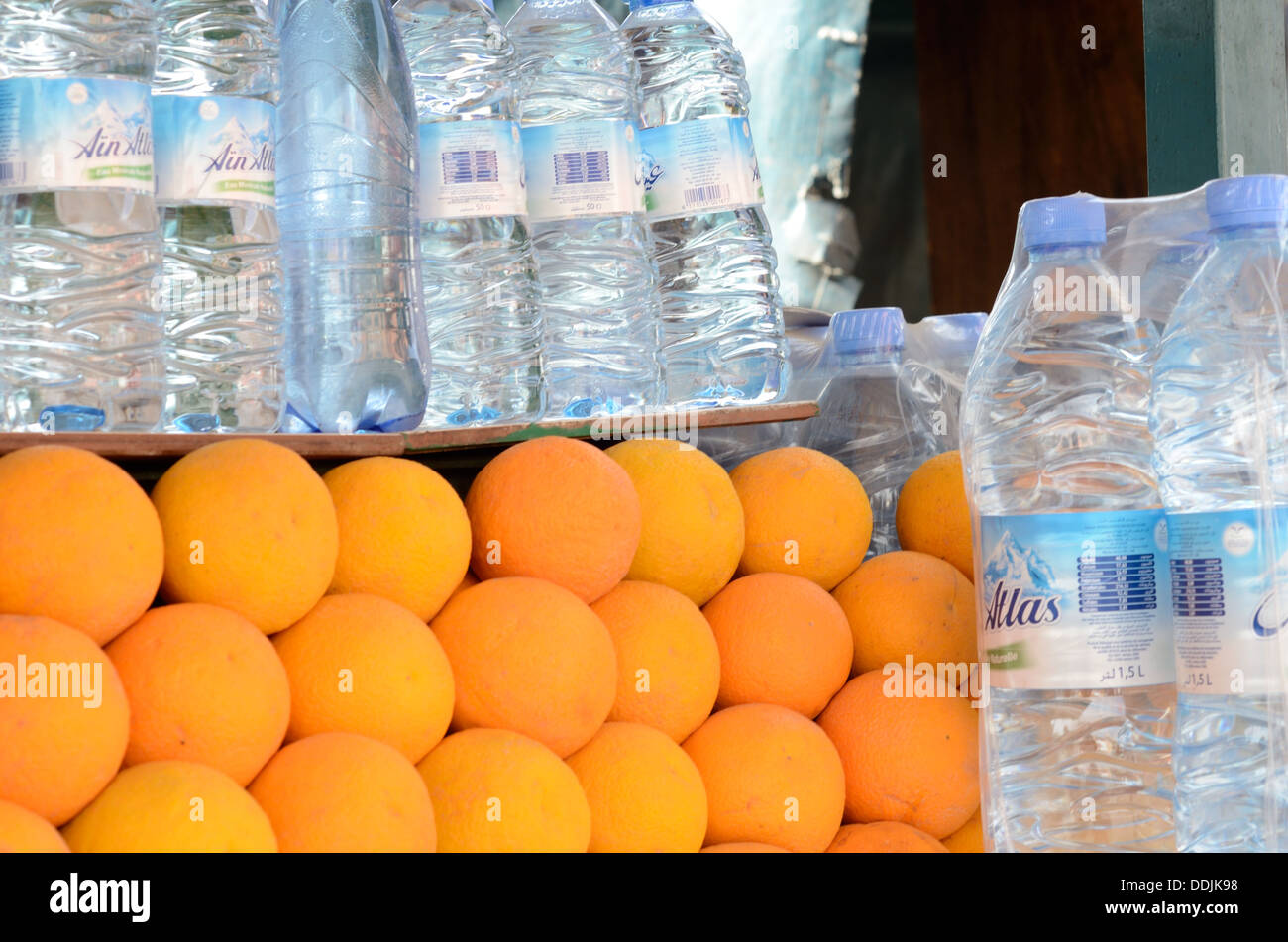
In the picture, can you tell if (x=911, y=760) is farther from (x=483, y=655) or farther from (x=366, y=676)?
(x=366, y=676)

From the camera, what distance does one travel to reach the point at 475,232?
1.55 meters

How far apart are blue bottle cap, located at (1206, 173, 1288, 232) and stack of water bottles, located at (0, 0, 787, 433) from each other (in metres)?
0.53

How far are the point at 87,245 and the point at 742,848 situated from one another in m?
0.82

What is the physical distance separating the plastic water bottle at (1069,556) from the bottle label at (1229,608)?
0.17 ft

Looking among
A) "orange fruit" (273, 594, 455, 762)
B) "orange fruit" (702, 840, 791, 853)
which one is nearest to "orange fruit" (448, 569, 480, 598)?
"orange fruit" (273, 594, 455, 762)

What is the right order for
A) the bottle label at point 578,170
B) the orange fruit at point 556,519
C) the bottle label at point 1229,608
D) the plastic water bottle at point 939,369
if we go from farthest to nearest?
1. the plastic water bottle at point 939,369
2. the bottle label at point 578,170
3. the orange fruit at point 556,519
4. the bottle label at point 1229,608

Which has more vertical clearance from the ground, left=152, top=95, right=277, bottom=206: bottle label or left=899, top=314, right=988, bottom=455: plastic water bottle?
left=152, top=95, right=277, bottom=206: bottle label

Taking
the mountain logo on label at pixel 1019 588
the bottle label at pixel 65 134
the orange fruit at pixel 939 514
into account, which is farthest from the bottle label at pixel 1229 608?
the bottle label at pixel 65 134

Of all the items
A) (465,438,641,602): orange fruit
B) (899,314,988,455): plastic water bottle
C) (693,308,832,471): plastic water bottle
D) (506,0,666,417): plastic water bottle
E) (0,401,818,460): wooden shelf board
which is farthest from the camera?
(899,314,988,455): plastic water bottle

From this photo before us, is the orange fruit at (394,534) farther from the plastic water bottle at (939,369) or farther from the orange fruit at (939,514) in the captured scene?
→ the plastic water bottle at (939,369)

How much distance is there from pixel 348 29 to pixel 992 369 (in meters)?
0.83

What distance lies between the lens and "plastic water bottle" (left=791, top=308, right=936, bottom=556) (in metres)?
1.87

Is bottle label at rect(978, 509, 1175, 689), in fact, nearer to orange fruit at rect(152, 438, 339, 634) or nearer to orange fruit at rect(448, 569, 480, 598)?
orange fruit at rect(448, 569, 480, 598)

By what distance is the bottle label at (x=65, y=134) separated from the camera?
41.3 inches
